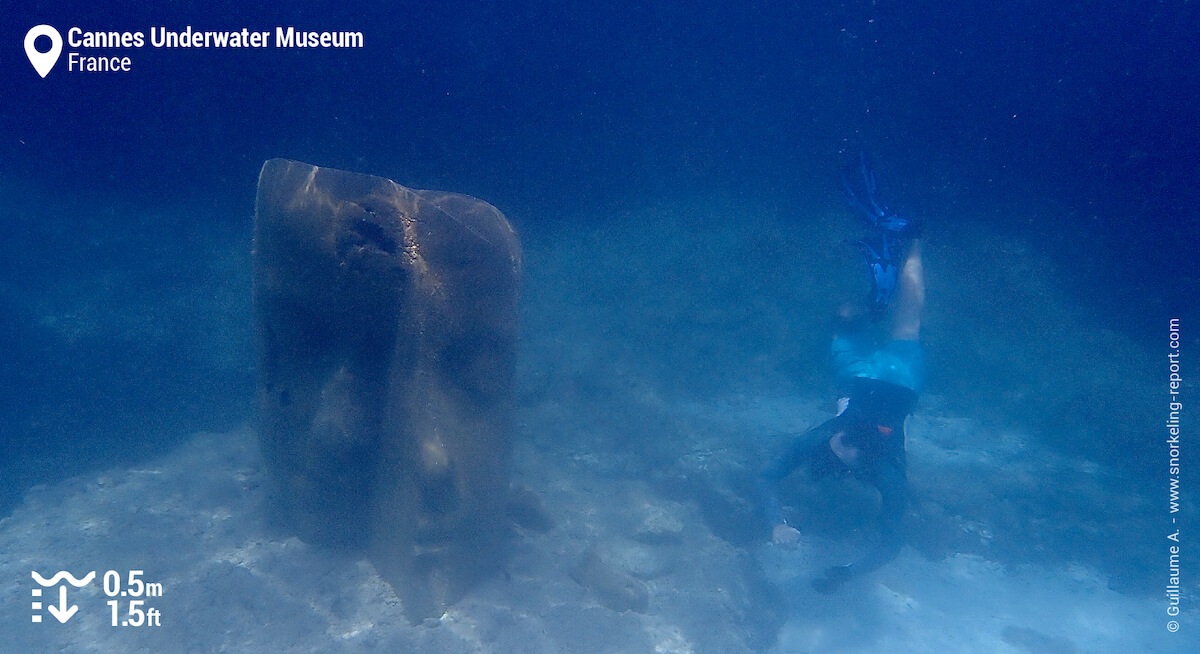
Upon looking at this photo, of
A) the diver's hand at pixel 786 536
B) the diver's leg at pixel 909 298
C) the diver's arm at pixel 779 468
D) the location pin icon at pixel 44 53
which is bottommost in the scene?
the diver's hand at pixel 786 536

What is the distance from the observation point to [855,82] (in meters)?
10.6

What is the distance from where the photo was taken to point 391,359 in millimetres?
4703

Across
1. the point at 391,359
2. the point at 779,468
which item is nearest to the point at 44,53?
the point at 391,359

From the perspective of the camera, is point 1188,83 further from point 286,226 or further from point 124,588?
point 124,588

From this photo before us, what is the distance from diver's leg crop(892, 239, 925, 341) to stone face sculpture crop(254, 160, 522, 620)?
22.0ft

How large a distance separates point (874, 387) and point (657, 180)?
654cm

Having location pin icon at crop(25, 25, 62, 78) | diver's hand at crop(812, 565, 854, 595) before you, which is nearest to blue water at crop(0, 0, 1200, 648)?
location pin icon at crop(25, 25, 62, 78)

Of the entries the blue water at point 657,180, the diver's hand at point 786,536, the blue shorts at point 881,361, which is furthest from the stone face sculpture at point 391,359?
the blue shorts at point 881,361

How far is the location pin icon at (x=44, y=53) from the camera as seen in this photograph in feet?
25.4

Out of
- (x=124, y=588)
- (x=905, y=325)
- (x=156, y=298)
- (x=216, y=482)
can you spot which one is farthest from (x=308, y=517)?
(x=905, y=325)

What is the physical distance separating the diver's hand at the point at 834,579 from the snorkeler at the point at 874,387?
0.04 ft

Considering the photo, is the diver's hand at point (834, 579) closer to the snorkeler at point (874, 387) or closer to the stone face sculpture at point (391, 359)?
the snorkeler at point (874, 387)

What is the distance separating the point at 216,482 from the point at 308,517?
274 centimetres

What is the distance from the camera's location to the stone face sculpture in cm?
453
